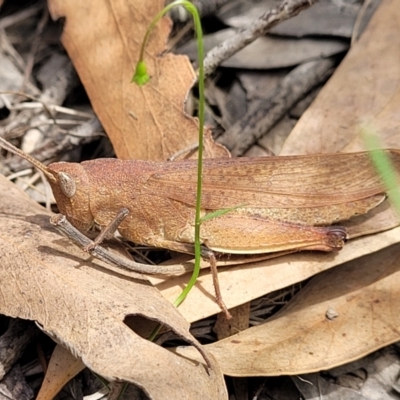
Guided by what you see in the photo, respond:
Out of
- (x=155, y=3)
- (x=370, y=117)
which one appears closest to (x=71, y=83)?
(x=155, y=3)

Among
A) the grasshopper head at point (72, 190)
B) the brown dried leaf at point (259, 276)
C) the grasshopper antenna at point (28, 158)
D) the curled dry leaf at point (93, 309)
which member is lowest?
the brown dried leaf at point (259, 276)

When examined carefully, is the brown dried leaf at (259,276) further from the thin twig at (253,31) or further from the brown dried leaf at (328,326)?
the thin twig at (253,31)

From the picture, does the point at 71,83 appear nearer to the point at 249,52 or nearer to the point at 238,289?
the point at 249,52

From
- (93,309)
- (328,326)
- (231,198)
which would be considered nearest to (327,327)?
(328,326)

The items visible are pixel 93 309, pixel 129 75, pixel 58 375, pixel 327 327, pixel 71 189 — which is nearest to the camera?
pixel 93 309

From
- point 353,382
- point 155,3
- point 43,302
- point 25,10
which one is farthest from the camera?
point 25,10

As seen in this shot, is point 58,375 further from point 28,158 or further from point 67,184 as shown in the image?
point 28,158

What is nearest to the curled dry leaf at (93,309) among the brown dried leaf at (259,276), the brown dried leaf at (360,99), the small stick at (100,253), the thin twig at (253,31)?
the small stick at (100,253)
